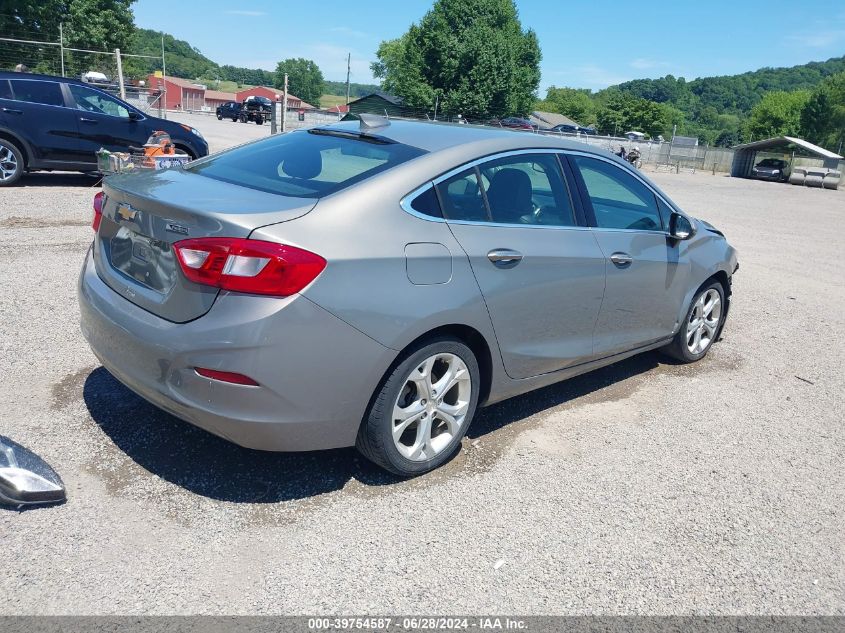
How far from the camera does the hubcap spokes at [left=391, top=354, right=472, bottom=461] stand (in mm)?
3225

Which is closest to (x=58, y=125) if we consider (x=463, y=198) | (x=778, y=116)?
(x=463, y=198)

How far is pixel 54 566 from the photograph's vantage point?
256 cm

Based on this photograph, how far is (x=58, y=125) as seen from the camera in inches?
432

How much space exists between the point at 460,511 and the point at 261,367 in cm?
117

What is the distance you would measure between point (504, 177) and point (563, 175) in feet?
1.83

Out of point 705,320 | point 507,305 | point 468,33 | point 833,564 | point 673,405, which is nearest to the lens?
point 833,564

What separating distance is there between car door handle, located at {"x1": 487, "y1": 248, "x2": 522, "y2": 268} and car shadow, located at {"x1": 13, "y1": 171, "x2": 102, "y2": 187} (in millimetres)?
10486

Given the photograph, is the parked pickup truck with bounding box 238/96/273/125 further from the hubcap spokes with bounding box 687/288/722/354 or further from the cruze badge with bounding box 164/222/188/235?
the cruze badge with bounding box 164/222/188/235

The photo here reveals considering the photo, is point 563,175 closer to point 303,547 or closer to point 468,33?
point 303,547

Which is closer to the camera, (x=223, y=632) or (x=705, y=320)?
(x=223, y=632)

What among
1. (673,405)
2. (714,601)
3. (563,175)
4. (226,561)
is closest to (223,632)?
(226,561)

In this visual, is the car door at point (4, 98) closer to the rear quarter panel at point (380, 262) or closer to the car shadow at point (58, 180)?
the car shadow at point (58, 180)

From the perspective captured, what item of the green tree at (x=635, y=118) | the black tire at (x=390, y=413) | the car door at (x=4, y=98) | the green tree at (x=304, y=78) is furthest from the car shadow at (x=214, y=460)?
the green tree at (x=304, y=78)

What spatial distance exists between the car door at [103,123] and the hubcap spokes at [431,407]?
10.2 metres
